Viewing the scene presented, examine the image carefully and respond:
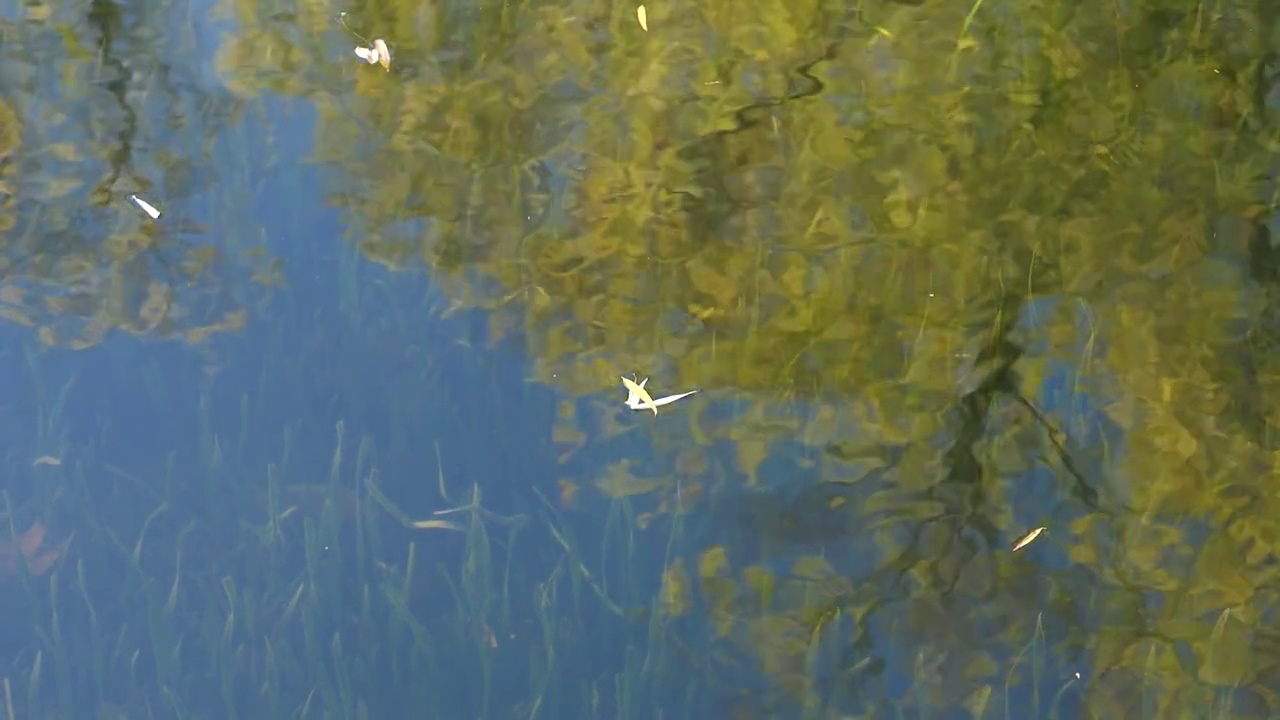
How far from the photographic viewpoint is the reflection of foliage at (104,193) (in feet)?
4.31

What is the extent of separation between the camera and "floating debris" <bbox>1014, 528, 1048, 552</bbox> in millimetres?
1229

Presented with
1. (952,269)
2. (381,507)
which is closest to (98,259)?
(381,507)

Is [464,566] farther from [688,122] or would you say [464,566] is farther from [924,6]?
[924,6]

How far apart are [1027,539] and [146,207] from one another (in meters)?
1.11

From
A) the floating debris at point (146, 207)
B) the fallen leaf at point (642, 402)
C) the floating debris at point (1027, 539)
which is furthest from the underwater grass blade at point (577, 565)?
the floating debris at point (146, 207)

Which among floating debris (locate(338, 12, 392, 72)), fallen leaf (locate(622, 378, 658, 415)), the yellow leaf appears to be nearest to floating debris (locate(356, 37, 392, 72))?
floating debris (locate(338, 12, 392, 72))

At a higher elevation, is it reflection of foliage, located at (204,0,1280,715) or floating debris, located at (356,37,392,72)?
floating debris, located at (356,37,392,72)

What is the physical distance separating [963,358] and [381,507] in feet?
2.24

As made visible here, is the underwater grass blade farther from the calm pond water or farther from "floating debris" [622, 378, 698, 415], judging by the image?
"floating debris" [622, 378, 698, 415]

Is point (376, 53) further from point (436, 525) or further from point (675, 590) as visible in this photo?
point (675, 590)

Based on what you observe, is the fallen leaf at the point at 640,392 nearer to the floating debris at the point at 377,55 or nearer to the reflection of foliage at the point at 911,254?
the reflection of foliage at the point at 911,254

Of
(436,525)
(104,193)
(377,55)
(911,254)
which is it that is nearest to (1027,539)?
(911,254)

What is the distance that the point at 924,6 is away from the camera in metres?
1.53

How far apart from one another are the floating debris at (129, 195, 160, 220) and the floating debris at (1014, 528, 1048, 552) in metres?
1.08
